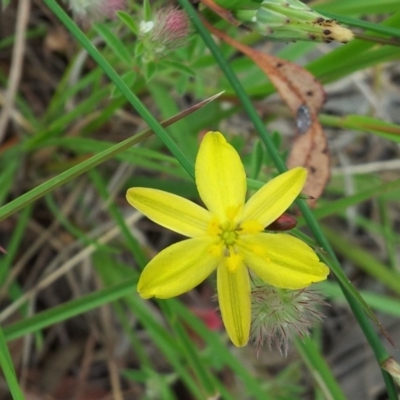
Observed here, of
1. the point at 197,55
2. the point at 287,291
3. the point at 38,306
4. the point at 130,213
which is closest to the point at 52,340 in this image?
the point at 38,306

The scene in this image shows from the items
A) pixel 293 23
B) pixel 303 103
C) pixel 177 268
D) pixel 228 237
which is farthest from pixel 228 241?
pixel 303 103

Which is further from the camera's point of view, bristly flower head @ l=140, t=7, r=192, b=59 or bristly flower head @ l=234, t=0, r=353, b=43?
bristly flower head @ l=140, t=7, r=192, b=59

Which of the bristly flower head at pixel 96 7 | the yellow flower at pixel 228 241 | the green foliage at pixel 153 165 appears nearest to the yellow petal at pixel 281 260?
the yellow flower at pixel 228 241

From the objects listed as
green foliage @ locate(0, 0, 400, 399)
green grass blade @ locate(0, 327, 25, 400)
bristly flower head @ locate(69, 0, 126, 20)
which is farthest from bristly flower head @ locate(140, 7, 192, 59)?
green grass blade @ locate(0, 327, 25, 400)

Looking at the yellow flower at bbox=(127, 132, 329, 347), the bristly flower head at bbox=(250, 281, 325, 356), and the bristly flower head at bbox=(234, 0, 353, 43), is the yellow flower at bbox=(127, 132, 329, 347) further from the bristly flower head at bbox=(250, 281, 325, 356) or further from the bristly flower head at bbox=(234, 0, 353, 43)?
the bristly flower head at bbox=(234, 0, 353, 43)

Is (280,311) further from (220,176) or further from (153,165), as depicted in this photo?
(153,165)

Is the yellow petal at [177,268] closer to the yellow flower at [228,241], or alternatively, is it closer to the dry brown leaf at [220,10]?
the yellow flower at [228,241]

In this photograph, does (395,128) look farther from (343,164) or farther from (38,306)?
(38,306)
